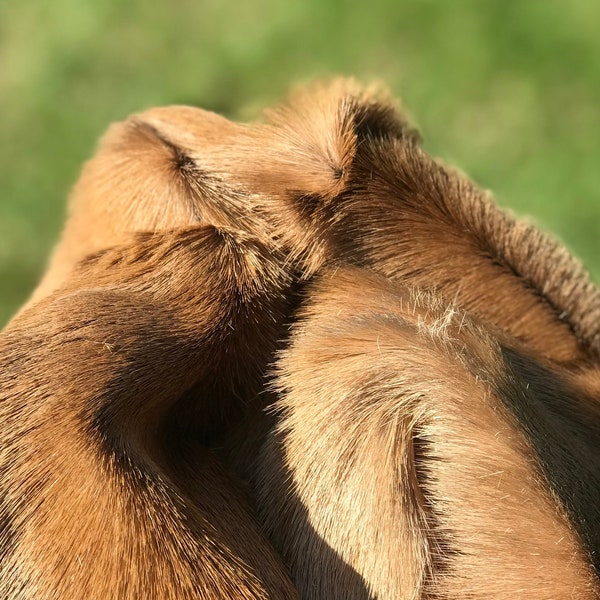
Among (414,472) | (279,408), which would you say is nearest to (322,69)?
(279,408)

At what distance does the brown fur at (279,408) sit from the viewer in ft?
3.29

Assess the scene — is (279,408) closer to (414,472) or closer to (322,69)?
(414,472)

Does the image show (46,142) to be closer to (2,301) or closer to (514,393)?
(2,301)

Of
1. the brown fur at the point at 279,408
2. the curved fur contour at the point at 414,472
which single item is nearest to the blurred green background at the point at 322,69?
the brown fur at the point at 279,408

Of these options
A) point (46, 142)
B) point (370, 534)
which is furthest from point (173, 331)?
point (46, 142)

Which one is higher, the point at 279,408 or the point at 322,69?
the point at 322,69

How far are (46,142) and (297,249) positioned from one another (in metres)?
2.81

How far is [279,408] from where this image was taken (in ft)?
3.99

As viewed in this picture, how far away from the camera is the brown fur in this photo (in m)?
1.00

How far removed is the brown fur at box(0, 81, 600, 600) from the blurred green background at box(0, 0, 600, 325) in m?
2.38

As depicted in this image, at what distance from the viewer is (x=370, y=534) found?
1.09 metres

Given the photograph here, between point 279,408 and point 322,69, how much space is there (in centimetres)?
275

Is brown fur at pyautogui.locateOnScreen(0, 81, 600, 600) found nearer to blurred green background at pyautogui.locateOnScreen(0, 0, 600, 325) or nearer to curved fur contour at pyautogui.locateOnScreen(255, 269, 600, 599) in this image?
curved fur contour at pyautogui.locateOnScreen(255, 269, 600, 599)

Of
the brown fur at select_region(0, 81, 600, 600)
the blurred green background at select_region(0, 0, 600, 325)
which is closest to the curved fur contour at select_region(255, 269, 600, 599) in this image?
the brown fur at select_region(0, 81, 600, 600)
